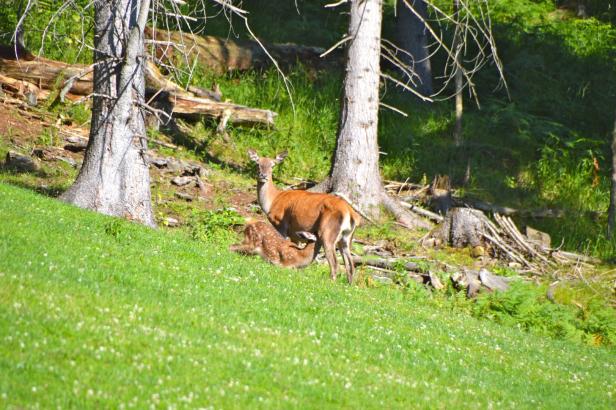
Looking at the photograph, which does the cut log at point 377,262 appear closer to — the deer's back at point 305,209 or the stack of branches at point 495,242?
the deer's back at point 305,209

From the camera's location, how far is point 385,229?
17.6 metres

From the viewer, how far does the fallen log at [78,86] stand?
→ 20156mm

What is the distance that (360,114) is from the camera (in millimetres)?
18062

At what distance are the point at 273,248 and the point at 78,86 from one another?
8.44 metres

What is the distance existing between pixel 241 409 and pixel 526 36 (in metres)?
22.3

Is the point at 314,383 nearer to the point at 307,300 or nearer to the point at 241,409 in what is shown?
the point at 241,409

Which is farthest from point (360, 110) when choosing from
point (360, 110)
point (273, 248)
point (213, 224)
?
point (273, 248)

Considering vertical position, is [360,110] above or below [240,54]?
below

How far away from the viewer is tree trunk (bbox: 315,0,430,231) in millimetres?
18000

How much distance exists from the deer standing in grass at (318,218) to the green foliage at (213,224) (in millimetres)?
580

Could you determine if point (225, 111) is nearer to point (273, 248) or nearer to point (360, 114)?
point (360, 114)

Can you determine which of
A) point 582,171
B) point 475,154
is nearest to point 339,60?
point 475,154

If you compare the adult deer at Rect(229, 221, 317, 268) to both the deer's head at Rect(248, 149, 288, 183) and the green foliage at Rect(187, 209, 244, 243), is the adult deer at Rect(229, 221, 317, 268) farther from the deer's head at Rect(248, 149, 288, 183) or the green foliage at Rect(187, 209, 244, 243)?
the deer's head at Rect(248, 149, 288, 183)

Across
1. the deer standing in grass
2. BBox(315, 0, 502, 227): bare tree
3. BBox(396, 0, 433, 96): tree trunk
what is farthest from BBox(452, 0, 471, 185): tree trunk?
the deer standing in grass
